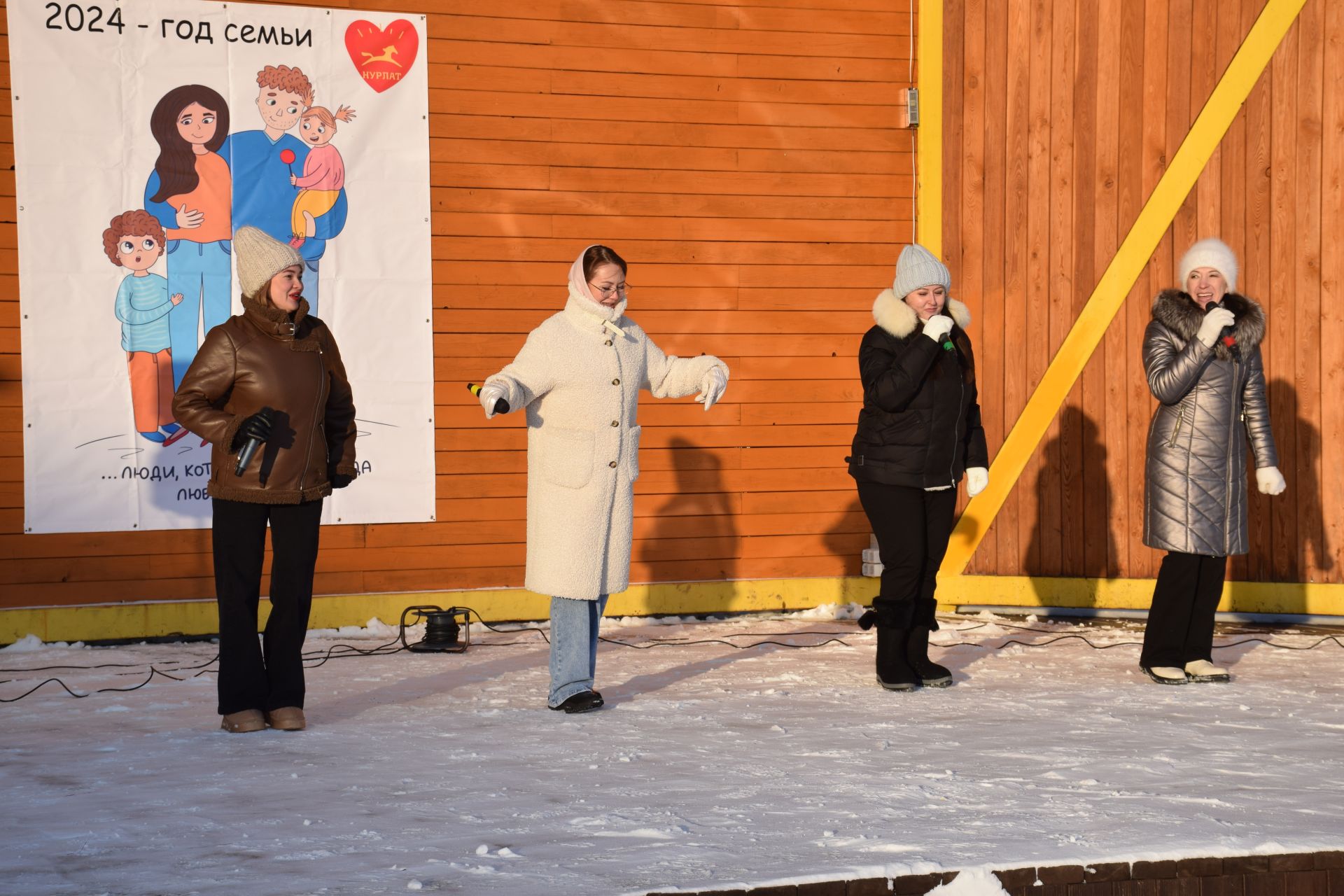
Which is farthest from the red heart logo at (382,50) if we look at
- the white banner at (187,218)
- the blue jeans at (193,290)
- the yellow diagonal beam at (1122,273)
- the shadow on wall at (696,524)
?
the yellow diagonal beam at (1122,273)

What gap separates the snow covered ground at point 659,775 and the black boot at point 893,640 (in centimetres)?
12

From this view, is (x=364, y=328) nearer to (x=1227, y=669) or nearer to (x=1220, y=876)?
(x=1227, y=669)

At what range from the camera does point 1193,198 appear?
7.52m

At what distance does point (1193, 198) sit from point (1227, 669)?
260cm

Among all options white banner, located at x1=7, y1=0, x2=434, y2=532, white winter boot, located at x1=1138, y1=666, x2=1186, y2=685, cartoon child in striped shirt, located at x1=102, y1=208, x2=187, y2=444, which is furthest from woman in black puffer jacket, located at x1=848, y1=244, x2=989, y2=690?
cartoon child in striped shirt, located at x1=102, y1=208, x2=187, y2=444

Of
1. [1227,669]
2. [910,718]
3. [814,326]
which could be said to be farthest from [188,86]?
[1227,669]

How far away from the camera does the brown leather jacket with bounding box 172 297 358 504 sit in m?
4.88

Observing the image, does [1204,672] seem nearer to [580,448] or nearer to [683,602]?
[580,448]

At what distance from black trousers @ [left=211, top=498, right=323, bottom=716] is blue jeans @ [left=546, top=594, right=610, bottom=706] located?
85 cm

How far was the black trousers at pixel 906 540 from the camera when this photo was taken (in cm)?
554

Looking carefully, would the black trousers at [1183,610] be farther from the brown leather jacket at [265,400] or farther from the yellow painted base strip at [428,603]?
the brown leather jacket at [265,400]

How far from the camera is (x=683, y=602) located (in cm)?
777

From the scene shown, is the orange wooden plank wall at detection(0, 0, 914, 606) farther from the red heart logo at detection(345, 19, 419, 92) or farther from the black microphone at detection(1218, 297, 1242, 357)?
the black microphone at detection(1218, 297, 1242, 357)

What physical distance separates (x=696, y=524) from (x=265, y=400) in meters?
3.24
